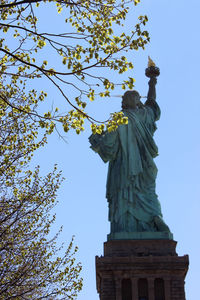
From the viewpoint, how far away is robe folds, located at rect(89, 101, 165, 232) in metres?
26.6

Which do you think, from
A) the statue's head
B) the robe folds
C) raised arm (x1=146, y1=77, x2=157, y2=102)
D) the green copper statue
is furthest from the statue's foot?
raised arm (x1=146, y1=77, x2=157, y2=102)

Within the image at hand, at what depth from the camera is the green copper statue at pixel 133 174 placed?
2639 centimetres

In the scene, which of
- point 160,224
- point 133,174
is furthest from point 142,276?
point 133,174

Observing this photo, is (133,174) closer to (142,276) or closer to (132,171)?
(132,171)

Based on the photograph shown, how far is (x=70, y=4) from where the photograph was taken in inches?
556

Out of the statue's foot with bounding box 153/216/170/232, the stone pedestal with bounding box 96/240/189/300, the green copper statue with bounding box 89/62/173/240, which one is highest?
the green copper statue with bounding box 89/62/173/240

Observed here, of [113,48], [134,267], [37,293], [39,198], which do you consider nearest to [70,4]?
[113,48]

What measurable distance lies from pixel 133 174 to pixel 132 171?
0.15 metres

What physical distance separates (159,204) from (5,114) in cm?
1131

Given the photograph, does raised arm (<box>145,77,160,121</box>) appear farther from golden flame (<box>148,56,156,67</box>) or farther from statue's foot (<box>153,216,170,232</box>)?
statue's foot (<box>153,216,170,232</box>)

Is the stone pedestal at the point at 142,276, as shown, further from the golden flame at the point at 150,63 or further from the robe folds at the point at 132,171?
the golden flame at the point at 150,63

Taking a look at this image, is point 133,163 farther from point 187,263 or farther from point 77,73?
point 77,73

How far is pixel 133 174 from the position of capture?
27.2m

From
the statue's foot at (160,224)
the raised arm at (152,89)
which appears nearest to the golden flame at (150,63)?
the raised arm at (152,89)
